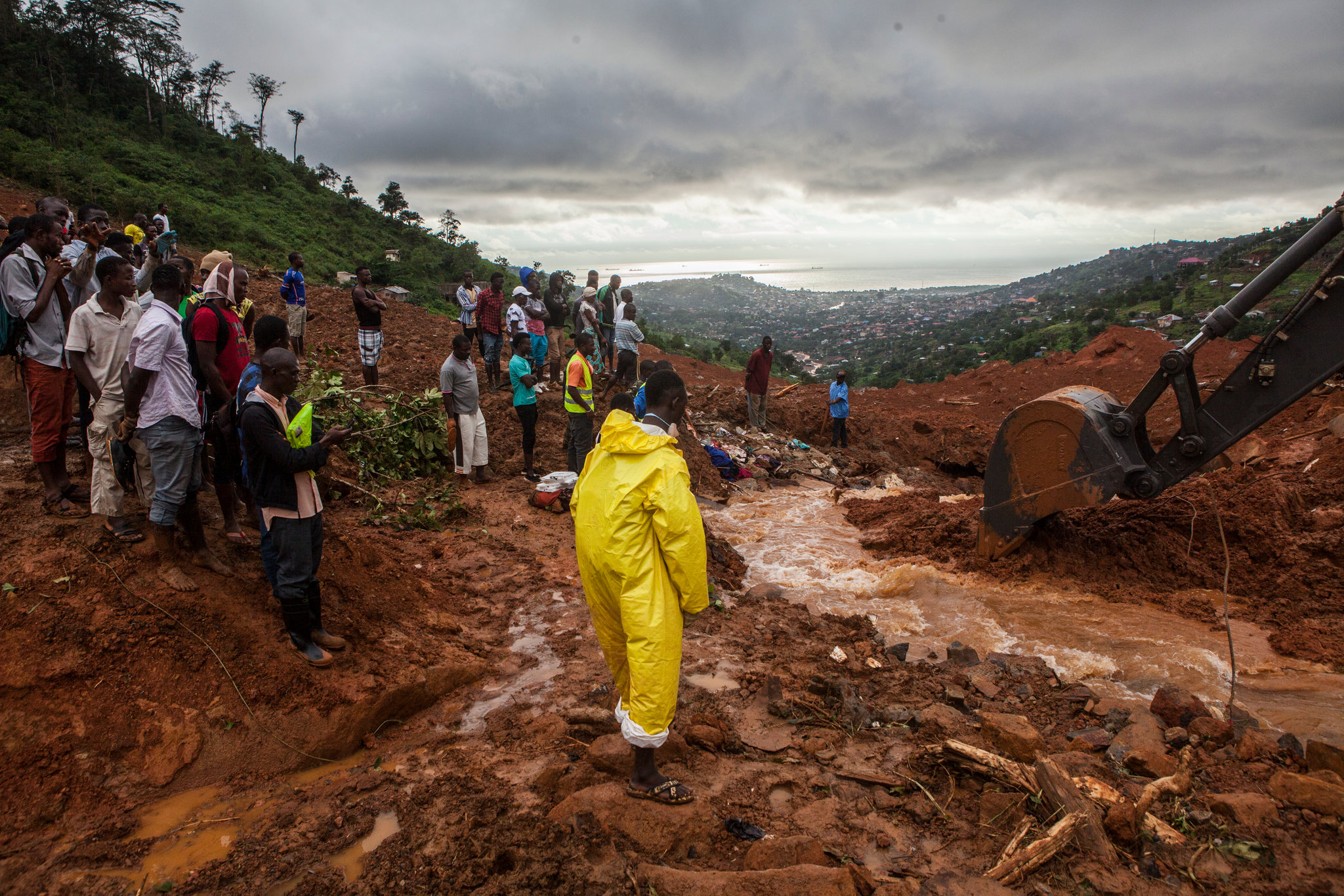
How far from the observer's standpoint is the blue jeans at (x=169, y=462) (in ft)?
11.8

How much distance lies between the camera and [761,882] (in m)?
2.32

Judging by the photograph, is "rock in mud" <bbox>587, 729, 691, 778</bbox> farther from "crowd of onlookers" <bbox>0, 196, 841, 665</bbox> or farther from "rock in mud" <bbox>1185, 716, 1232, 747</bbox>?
"rock in mud" <bbox>1185, 716, 1232, 747</bbox>

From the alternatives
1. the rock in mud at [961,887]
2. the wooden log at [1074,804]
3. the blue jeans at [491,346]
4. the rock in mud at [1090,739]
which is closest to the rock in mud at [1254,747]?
the rock in mud at [1090,739]

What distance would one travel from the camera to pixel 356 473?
23.0ft

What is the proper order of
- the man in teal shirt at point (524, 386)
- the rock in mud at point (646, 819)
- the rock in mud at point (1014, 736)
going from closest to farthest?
the rock in mud at point (646, 819)
the rock in mud at point (1014, 736)
the man in teal shirt at point (524, 386)

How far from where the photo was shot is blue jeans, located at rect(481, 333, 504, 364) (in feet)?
33.4

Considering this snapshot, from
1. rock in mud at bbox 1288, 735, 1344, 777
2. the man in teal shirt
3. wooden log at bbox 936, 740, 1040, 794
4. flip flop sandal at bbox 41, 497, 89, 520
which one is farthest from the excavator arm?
flip flop sandal at bbox 41, 497, 89, 520

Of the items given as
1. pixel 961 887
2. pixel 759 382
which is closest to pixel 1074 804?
pixel 961 887

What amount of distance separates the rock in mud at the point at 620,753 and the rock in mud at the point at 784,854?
2.08 feet

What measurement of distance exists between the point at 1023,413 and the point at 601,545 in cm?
451

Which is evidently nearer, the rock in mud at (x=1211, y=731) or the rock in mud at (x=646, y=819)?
the rock in mud at (x=646, y=819)

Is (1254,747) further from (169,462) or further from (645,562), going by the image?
(169,462)

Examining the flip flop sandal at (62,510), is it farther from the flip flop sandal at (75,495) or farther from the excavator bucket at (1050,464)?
the excavator bucket at (1050,464)

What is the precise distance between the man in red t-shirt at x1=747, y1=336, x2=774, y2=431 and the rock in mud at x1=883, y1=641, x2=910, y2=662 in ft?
25.5
